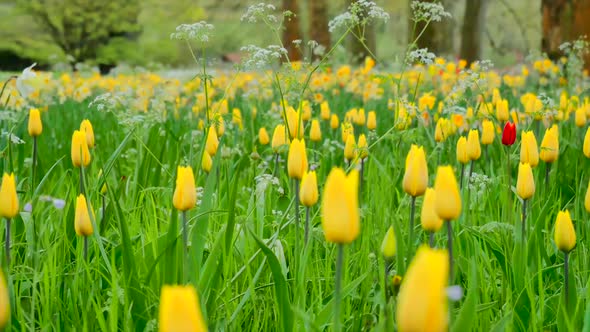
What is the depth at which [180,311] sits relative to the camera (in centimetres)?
71

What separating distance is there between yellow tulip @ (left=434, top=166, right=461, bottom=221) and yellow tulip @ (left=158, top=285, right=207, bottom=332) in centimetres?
60

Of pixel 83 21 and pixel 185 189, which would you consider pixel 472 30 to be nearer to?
pixel 185 189

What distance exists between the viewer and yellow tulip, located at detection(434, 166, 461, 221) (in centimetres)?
121

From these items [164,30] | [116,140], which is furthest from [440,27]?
[164,30]

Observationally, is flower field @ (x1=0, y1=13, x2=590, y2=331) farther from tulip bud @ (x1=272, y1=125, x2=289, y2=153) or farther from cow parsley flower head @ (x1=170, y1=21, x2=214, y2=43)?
cow parsley flower head @ (x1=170, y1=21, x2=214, y2=43)

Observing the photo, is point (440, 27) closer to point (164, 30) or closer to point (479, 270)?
point (479, 270)

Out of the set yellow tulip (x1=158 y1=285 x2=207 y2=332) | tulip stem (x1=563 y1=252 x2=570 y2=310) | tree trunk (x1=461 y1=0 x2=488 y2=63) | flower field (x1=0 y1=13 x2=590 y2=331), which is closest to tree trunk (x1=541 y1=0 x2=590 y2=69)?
A: tree trunk (x1=461 y1=0 x2=488 y2=63)

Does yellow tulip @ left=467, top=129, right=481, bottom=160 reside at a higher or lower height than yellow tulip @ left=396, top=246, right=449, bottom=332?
lower

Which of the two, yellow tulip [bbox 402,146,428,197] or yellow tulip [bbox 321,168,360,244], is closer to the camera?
yellow tulip [bbox 321,168,360,244]

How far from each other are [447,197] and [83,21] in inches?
1101

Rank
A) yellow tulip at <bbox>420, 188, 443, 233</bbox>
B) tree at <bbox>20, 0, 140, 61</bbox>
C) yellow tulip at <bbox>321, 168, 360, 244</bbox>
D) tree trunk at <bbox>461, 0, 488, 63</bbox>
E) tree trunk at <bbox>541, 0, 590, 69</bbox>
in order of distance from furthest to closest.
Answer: tree at <bbox>20, 0, 140, 61</bbox>
tree trunk at <bbox>461, 0, 488, 63</bbox>
tree trunk at <bbox>541, 0, 590, 69</bbox>
yellow tulip at <bbox>420, 188, 443, 233</bbox>
yellow tulip at <bbox>321, 168, 360, 244</bbox>

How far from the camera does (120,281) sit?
1971mm

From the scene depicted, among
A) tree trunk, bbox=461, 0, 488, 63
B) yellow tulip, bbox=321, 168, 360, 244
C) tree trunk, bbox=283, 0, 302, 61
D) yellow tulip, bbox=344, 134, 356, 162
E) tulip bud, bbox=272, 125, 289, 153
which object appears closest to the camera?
yellow tulip, bbox=321, 168, 360, 244

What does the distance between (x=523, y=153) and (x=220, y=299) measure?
928mm
